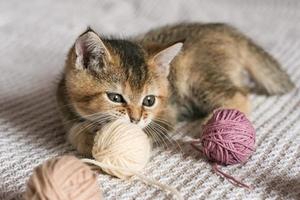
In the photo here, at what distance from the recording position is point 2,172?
1.14m

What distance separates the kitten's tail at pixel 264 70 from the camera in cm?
159

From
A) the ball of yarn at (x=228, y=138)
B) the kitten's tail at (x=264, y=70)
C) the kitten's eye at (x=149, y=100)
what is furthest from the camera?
the kitten's tail at (x=264, y=70)

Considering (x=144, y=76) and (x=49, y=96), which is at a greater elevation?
(x=144, y=76)

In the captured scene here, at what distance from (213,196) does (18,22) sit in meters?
1.48

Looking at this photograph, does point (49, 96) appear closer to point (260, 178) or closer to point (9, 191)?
point (9, 191)

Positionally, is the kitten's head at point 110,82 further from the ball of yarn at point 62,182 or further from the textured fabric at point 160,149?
the ball of yarn at point 62,182

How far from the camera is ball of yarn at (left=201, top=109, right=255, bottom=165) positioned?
114 cm

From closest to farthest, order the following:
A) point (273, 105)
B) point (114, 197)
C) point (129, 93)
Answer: point (114, 197) → point (129, 93) → point (273, 105)

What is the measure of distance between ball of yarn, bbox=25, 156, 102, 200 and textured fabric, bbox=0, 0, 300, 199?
0.17 metres

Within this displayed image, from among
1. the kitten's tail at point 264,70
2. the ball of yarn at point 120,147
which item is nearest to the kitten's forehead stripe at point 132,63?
the ball of yarn at point 120,147

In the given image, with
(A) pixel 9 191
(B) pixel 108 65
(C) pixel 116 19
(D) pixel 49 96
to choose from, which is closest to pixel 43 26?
(C) pixel 116 19

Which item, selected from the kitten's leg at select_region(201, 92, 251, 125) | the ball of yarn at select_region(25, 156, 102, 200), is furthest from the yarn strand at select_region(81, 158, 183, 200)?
the kitten's leg at select_region(201, 92, 251, 125)

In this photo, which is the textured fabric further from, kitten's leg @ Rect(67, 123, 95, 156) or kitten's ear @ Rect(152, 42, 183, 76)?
kitten's ear @ Rect(152, 42, 183, 76)

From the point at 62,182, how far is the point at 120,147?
0.24 metres
